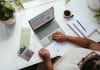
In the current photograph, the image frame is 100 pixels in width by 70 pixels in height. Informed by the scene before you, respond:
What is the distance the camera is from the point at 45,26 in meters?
1.62

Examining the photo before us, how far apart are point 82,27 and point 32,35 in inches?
15.4

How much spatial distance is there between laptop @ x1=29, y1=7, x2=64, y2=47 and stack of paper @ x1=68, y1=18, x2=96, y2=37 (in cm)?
11

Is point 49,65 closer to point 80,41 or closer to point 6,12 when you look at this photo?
point 80,41

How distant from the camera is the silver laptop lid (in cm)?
158

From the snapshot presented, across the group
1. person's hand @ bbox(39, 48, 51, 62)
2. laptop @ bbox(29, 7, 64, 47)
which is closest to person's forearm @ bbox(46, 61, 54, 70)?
person's hand @ bbox(39, 48, 51, 62)

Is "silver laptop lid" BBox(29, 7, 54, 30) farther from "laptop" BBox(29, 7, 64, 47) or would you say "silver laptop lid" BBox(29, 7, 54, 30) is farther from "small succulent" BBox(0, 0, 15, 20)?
"small succulent" BBox(0, 0, 15, 20)

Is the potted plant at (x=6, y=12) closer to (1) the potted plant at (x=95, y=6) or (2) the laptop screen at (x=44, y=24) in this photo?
(2) the laptop screen at (x=44, y=24)

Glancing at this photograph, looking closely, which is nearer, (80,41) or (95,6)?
(80,41)

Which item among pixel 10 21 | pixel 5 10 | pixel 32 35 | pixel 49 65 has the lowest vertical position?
pixel 49 65

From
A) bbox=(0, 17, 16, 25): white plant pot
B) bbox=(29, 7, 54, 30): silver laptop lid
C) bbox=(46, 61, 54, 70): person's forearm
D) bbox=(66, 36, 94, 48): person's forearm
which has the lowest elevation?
bbox=(46, 61, 54, 70): person's forearm

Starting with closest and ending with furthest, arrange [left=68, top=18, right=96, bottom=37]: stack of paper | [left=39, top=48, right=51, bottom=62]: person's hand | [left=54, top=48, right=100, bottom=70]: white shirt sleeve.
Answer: [left=54, top=48, right=100, bottom=70]: white shirt sleeve
[left=39, top=48, right=51, bottom=62]: person's hand
[left=68, top=18, right=96, bottom=37]: stack of paper

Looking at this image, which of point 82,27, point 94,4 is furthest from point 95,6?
point 82,27

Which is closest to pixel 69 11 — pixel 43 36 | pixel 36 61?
pixel 43 36

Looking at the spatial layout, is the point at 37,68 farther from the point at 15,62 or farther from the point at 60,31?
the point at 60,31
